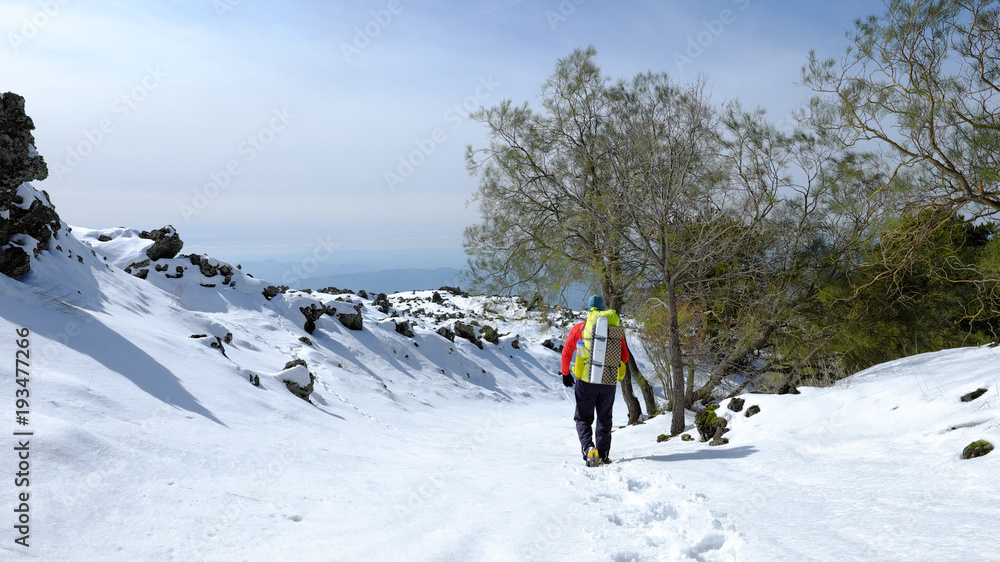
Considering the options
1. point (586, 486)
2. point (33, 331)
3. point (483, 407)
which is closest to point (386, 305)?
point (483, 407)

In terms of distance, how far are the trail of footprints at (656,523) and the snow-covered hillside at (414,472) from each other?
19mm

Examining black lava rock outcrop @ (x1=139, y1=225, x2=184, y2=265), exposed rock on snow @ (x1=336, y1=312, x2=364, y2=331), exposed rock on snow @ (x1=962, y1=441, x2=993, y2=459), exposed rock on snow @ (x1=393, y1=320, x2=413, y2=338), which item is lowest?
exposed rock on snow @ (x1=962, y1=441, x2=993, y2=459)

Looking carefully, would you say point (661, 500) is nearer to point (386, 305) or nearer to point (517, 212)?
point (517, 212)

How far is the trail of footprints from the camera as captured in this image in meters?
2.99

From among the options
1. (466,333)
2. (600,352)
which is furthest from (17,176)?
(466,333)

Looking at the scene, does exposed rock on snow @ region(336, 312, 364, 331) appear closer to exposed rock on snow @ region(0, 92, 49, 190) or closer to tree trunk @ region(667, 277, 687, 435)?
exposed rock on snow @ region(0, 92, 49, 190)

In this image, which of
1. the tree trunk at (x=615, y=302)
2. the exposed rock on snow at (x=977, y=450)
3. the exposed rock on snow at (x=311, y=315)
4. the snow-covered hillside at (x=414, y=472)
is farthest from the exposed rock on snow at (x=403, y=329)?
the exposed rock on snow at (x=977, y=450)

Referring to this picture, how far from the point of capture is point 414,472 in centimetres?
536

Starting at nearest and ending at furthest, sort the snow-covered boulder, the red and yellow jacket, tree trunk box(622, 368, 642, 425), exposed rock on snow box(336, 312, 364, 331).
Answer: the red and yellow jacket < the snow-covered boulder < tree trunk box(622, 368, 642, 425) < exposed rock on snow box(336, 312, 364, 331)

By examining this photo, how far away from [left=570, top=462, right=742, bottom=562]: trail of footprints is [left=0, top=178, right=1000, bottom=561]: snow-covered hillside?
19mm

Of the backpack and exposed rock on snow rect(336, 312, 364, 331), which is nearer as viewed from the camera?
the backpack

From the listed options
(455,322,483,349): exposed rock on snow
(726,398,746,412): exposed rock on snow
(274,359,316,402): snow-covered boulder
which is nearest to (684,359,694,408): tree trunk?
(726,398,746,412): exposed rock on snow

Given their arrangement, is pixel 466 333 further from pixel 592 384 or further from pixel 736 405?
pixel 592 384

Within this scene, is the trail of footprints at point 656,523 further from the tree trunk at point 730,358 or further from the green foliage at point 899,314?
the green foliage at point 899,314
